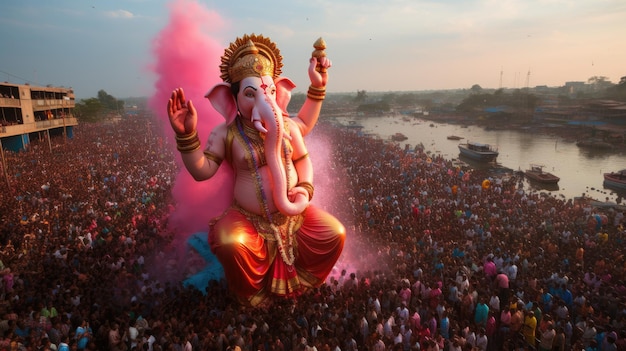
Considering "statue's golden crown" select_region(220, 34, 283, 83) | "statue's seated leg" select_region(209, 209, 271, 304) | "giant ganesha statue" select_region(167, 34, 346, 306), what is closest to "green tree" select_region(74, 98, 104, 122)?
"statue's golden crown" select_region(220, 34, 283, 83)

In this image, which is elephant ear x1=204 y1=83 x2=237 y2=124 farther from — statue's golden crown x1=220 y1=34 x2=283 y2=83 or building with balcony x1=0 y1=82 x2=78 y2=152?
building with balcony x1=0 y1=82 x2=78 y2=152

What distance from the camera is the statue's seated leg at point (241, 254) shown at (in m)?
4.82

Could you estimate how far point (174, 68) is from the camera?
21.1 ft

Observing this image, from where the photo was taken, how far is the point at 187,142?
479 cm

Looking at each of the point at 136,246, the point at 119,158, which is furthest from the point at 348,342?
the point at 119,158

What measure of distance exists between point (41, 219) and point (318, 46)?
6.88m

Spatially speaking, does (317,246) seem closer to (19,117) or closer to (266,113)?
(266,113)

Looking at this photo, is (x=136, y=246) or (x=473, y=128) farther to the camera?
(x=473, y=128)

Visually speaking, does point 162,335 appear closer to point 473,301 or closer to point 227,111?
Answer: point 227,111

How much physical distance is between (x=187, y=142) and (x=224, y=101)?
878 mm

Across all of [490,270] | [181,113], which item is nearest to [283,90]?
[181,113]

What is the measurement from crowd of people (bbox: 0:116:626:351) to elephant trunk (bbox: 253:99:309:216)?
1.25 m

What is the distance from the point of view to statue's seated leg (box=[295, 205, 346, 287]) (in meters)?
5.32

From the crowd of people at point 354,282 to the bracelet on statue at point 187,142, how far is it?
1.91 meters
